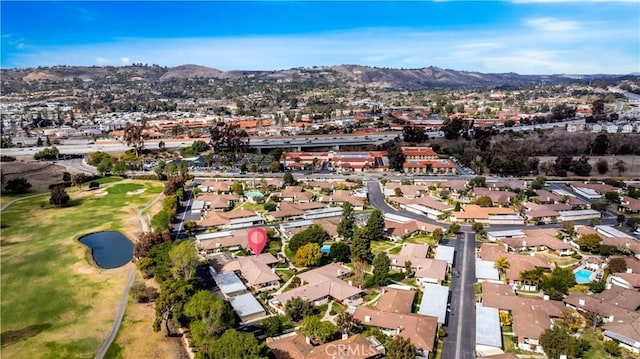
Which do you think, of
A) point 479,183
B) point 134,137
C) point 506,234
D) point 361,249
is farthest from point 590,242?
point 134,137

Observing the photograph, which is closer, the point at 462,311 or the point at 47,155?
the point at 462,311

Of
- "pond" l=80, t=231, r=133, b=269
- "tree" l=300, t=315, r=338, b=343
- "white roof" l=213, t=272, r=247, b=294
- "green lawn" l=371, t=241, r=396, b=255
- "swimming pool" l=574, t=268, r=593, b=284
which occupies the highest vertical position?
"tree" l=300, t=315, r=338, b=343

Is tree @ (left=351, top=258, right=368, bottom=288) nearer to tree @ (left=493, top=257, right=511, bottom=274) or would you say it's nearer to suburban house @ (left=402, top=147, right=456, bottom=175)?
tree @ (left=493, top=257, right=511, bottom=274)

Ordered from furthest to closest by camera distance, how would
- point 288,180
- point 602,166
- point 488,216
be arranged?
1. point 602,166
2. point 288,180
3. point 488,216

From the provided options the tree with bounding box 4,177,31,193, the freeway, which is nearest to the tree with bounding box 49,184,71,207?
the tree with bounding box 4,177,31,193

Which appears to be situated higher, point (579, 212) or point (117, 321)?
point (579, 212)

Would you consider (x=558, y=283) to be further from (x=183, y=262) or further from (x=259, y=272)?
(x=183, y=262)

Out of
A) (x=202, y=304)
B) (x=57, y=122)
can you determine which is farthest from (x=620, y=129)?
(x=57, y=122)
